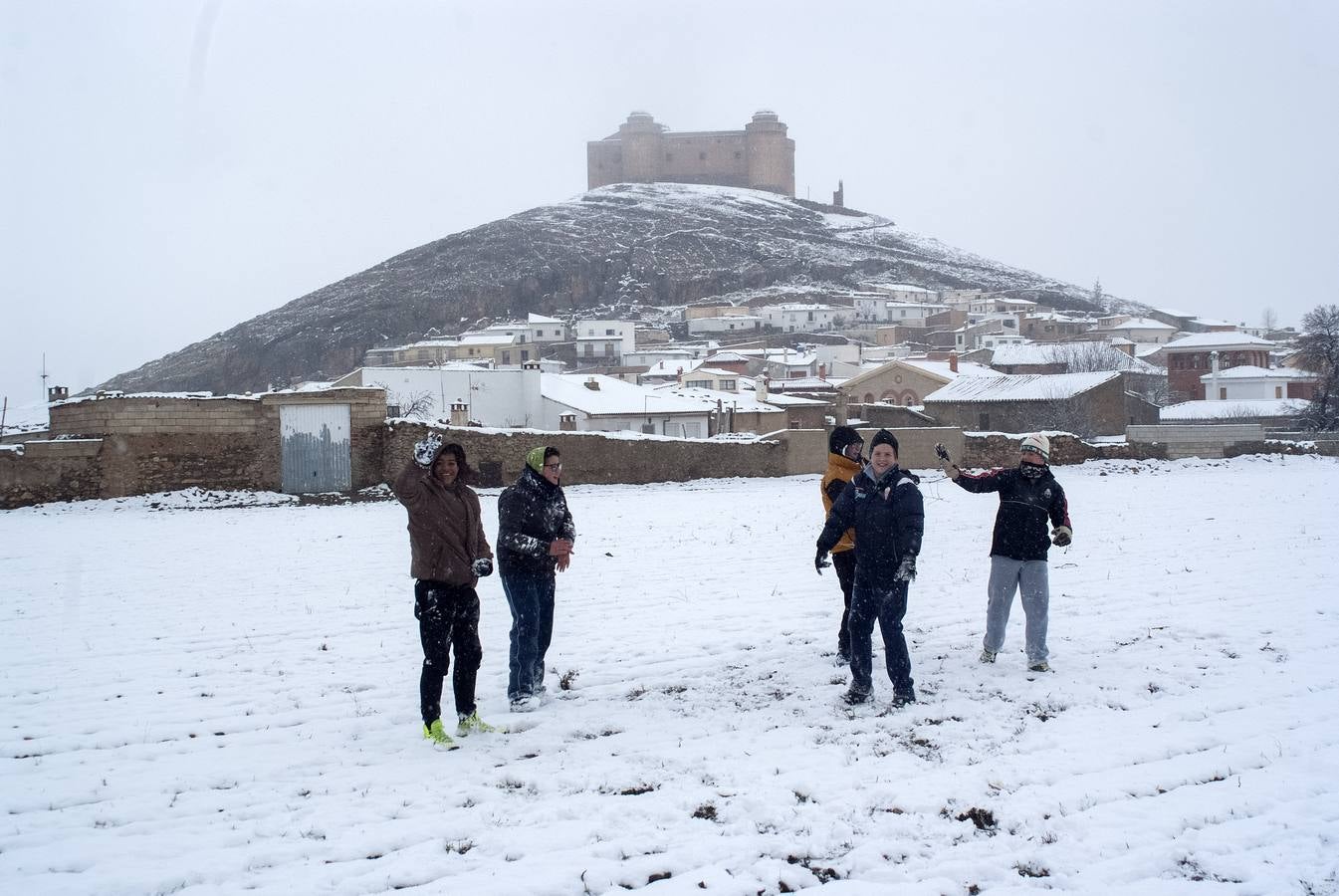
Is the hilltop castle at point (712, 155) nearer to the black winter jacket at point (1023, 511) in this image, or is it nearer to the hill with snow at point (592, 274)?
the hill with snow at point (592, 274)

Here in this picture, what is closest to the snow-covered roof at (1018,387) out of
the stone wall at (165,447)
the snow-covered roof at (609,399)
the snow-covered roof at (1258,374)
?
the snow-covered roof at (609,399)

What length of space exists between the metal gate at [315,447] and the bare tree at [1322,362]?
43.1m

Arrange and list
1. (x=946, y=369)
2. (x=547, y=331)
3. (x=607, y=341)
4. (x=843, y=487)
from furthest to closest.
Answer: (x=547, y=331) < (x=607, y=341) < (x=946, y=369) < (x=843, y=487)

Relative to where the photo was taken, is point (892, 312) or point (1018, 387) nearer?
point (1018, 387)

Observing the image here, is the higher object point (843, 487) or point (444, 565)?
point (843, 487)

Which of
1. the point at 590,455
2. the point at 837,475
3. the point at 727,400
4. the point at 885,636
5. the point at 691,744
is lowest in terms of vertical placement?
the point at 691,744

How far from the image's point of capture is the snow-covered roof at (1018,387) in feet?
149

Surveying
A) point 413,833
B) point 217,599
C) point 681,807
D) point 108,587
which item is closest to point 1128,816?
point 681,807

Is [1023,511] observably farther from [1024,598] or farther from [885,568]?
[885,568]

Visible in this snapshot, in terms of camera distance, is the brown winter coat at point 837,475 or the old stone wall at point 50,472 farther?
the old stone wall at point 50,472

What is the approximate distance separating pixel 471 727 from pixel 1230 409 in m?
55.7

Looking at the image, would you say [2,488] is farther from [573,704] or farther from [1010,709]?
[1010,709]

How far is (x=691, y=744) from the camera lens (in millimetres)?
5547

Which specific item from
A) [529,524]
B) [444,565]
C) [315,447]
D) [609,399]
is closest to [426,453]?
[444,565]
